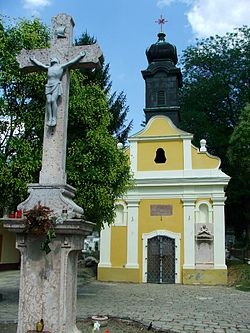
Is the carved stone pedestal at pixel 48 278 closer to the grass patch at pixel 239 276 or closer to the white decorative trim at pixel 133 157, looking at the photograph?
the grass patch at pixel 239 276

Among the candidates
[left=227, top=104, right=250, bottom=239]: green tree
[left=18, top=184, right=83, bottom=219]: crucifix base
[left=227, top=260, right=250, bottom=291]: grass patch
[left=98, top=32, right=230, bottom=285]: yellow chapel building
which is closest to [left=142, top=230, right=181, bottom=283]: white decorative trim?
[left=98, top=32, right=230, bottom=285]: yellow chapel building

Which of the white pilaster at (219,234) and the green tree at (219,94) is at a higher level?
the green tree at (219,94)

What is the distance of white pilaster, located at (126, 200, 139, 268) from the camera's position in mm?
20969

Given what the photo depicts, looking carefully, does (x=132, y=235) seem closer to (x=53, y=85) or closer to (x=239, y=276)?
(x=239, y=276)

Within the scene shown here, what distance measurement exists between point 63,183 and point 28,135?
653cm

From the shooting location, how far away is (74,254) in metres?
6.16

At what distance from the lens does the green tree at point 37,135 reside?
38.1 feet

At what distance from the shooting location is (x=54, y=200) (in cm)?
610

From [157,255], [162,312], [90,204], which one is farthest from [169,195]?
[162,312]

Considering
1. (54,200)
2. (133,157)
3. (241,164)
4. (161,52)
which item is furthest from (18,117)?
(161,52)

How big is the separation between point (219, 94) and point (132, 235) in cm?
1253

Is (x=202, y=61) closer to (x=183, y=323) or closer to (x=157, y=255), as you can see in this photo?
(x=157, y=255)

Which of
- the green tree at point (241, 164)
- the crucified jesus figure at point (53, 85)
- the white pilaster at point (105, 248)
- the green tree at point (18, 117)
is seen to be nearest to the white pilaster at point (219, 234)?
the green tree at point (241, 164)

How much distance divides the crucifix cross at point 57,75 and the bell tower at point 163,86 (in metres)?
16.8
